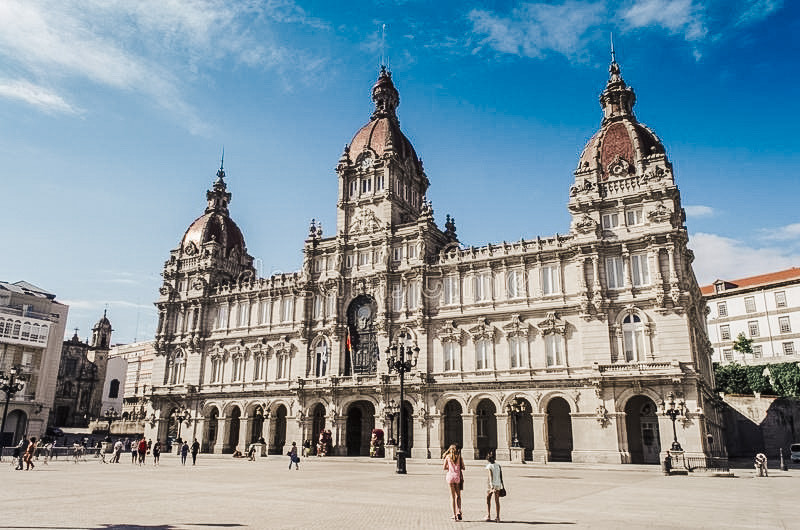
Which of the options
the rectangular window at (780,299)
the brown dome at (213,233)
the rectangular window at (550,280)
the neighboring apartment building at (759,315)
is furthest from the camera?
the rectangular window at (780,299)

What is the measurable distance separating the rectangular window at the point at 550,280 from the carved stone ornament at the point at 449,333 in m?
8.31

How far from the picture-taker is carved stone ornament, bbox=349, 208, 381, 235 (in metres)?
59.4

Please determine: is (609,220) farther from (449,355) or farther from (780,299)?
(780,299)

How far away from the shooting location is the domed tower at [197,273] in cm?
6825

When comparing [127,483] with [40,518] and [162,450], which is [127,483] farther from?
[162,450]

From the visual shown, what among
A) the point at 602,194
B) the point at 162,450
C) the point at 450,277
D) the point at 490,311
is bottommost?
the point at 162,450

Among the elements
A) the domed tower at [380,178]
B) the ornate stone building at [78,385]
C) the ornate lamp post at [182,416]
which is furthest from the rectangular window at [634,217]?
the ornate stone building at [78,385]

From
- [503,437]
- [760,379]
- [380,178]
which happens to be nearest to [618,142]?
[380,178]

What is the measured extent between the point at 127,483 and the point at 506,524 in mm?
17568

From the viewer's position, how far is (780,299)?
74875 mm

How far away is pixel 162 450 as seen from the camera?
63906 mm

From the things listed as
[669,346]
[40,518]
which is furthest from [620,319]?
[40,518]

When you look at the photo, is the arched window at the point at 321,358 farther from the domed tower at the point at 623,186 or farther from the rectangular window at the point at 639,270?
the rectangular window at the point at 639,270

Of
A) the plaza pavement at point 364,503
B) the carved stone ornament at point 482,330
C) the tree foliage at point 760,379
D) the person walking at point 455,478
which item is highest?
the carved stone ornament at point 482,330
